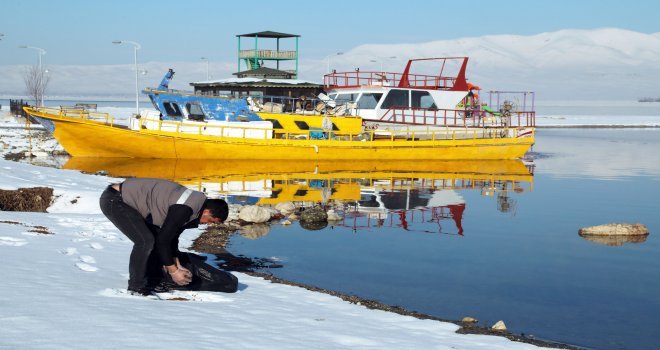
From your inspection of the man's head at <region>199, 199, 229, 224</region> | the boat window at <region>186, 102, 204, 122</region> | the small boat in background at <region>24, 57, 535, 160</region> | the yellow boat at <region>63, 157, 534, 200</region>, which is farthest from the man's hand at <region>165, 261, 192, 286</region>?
the boat window at <region>186, 102, 204, 122</region>

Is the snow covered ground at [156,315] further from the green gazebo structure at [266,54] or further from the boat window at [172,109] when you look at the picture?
the green gazebo structure at [266,54]

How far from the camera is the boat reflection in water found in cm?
1928

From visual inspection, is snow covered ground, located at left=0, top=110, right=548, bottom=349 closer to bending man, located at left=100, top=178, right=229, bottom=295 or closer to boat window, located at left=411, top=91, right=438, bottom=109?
bending man, located at left=100, top=178, right=229, bottom=295

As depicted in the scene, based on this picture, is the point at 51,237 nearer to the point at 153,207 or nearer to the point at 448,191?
the point at 153,207

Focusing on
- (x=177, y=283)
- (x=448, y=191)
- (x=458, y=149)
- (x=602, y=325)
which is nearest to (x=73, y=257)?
(x=177, y=283)

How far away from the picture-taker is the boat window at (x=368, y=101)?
3534 cm

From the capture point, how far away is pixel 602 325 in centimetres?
937

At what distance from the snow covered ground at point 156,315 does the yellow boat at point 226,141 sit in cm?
1982

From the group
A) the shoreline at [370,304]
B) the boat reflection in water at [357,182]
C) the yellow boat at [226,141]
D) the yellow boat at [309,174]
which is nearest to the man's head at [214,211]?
the shoreline at [370,304]

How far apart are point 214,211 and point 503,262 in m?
7.45

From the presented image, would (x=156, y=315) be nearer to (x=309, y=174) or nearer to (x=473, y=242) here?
(x=473, y=242)

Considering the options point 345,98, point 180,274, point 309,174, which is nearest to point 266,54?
point 345,98

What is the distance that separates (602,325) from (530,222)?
873cm

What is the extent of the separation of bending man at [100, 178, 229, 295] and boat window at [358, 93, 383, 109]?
1115 inches
